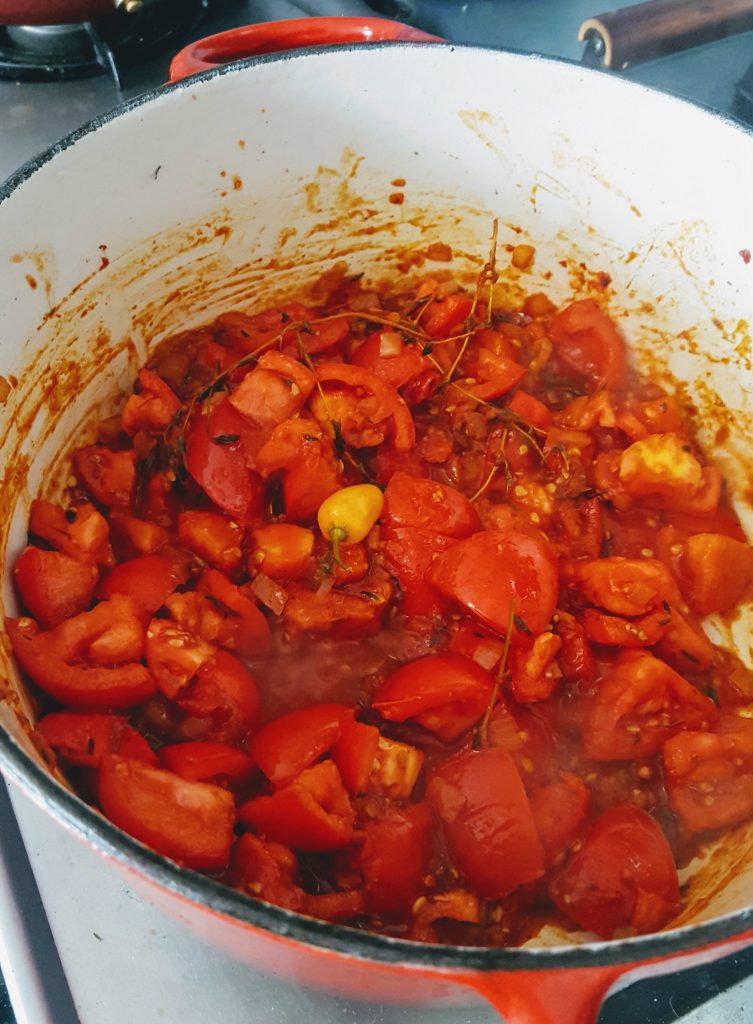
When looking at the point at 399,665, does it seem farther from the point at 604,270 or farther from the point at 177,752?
the point at 604,270

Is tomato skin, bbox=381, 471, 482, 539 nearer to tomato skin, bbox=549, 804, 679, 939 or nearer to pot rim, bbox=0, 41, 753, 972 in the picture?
tomato skin, bbox=549, 804, 679, 939

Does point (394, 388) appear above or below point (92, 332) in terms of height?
below

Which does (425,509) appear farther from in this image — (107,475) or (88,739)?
(88,739)

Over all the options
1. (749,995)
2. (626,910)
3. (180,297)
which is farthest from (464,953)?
(180,297)

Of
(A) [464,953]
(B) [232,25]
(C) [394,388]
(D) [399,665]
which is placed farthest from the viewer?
(B) [232,25]

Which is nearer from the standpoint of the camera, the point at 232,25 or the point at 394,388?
the point at 394,388

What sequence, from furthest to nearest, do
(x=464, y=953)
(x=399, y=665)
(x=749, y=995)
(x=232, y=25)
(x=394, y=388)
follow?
(x=232, y=25) < (x=394, y=388) < (x=399, y=665) < (x=749, y=995) < (x=464, y=953)

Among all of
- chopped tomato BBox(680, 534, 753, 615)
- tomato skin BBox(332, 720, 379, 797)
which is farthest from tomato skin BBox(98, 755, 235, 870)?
chopped tomato BBox(680, 534, 753, 615)
